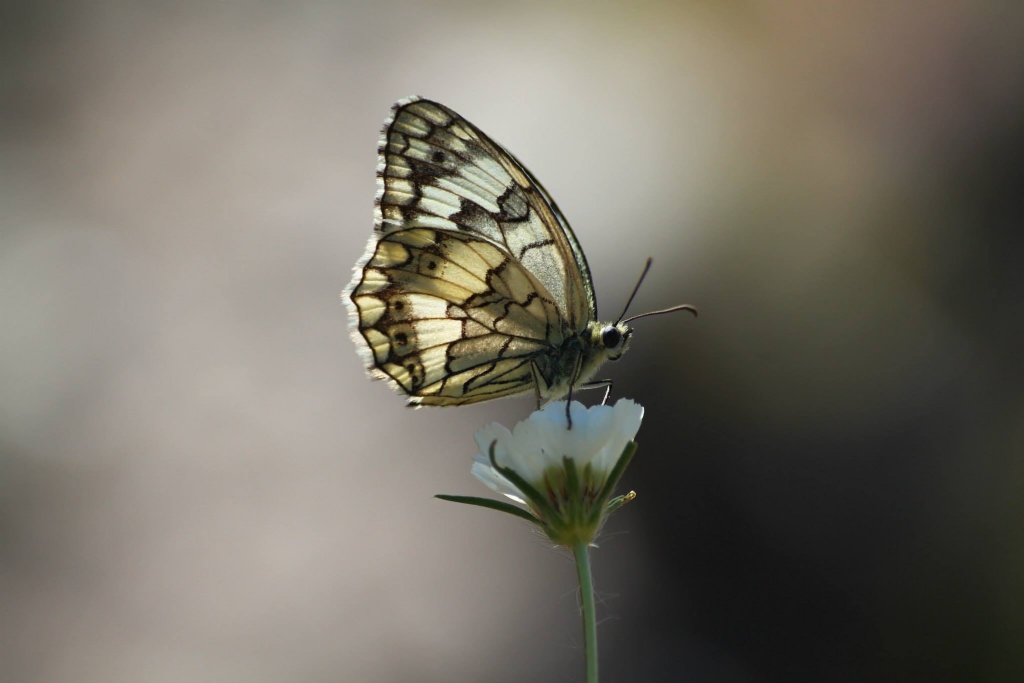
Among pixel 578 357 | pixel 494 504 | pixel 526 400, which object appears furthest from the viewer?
pixel 526 400

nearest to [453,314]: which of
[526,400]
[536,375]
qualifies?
[536,375]

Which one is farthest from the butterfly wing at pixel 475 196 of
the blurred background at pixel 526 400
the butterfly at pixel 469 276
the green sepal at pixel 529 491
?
the blurred background at pixel 526 400

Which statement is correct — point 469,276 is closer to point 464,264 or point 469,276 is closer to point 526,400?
point 464,264

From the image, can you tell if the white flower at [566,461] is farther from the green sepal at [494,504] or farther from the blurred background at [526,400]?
the blurred background at [526,400]

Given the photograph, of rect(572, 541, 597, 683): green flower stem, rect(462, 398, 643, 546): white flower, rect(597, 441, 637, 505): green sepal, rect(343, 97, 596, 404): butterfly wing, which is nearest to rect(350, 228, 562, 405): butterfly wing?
rect(343, 97, 596, 404): butterfly wing

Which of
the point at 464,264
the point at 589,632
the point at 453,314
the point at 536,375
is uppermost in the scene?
the point at 464,264

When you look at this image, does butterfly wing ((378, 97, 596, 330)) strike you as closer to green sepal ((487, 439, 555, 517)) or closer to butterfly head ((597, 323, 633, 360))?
butterfly head ((597, 323, 633, 360))

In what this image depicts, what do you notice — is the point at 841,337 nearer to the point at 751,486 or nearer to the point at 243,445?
the point at 751,486
